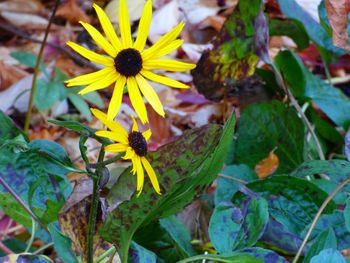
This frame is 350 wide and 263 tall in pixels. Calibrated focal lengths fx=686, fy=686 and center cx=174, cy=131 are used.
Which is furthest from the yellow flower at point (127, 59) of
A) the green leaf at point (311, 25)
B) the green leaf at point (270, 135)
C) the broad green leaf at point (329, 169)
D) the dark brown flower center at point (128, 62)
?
the green leaf at point (311, 25)

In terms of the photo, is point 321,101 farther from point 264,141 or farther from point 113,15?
point 113,15

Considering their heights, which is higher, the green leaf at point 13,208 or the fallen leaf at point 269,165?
the green leaf at point 13,208

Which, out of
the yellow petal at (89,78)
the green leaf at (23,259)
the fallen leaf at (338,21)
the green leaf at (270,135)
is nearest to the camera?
the yellow petal at (89,78)

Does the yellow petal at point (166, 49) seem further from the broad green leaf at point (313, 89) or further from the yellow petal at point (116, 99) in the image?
the broad green leaf at point (313, 89)

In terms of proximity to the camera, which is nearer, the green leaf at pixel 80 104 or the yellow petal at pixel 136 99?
the yellow petal at pixel 136 99

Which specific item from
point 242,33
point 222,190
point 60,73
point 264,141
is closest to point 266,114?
point 264,141
